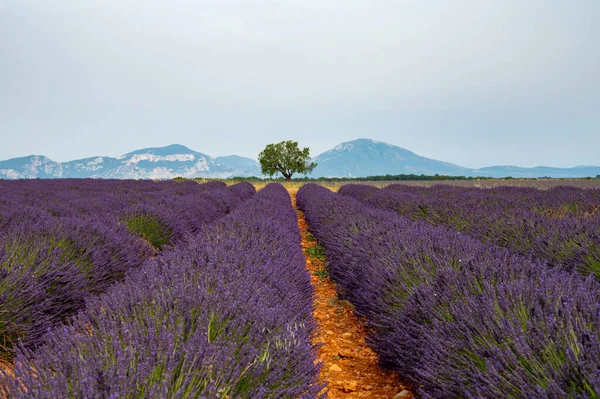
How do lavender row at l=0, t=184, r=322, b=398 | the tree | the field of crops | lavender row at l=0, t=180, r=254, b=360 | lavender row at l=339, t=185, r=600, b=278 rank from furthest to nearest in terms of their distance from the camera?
the tree → lavender row at l=339, t=185, r=600, b=278 → lavender row at l=0, t=180, r=254, b=360 → the field of crops → lavender row at l=0, t=184, r=322, b=398

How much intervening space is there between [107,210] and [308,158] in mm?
40572

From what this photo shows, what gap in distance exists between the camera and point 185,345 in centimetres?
143

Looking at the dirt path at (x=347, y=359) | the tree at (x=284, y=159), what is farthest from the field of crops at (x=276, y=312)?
the tree at (x=284, y=159)

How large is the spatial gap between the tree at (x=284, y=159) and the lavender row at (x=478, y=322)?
43089mm

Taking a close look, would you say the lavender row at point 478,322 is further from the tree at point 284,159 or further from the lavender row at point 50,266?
the tree at point 284,159

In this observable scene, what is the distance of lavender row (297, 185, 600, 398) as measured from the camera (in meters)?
1.41

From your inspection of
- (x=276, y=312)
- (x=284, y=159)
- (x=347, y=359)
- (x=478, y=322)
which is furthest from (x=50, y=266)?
(x=284, y=159)

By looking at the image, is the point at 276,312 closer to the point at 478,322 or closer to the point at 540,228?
the point at 478,322

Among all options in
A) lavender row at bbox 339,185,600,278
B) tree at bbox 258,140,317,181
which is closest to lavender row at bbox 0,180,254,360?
lavender row at bbox 339,185,600,278

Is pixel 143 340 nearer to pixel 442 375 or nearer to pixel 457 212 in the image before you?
pixel 442 375

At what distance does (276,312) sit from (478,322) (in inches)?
38.5

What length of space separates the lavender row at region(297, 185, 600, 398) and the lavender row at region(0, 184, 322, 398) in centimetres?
62

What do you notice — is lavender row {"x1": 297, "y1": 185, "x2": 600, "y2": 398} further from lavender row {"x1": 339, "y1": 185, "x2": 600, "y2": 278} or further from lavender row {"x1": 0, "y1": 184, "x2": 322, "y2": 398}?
lavender row {"x1": 339, "y1": 185, "x2": 600, "y2": 278}

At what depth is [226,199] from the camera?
473 inches
